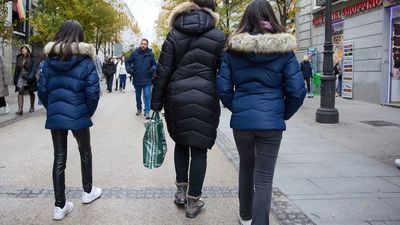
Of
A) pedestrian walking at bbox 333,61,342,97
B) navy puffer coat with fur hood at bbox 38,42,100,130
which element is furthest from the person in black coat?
navy puffer coat with fur hood at bbox 38,42,100,130

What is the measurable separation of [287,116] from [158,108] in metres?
1.31

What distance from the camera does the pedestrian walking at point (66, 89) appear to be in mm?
4516

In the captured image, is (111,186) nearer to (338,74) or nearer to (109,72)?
(338,74)

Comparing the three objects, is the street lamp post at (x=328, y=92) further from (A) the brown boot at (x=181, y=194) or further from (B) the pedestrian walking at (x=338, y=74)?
(B) the pedestrian walking at (x=338, y=74)

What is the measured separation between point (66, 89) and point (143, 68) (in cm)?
785

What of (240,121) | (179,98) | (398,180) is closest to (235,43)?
(240,121)

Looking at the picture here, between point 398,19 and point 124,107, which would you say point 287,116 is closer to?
point 124,107

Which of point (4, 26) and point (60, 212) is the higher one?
point (4, 26)

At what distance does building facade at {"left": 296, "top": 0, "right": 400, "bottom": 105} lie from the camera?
16.1 meters

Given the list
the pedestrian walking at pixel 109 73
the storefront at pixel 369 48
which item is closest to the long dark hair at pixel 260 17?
the storefront at pixel 369 48

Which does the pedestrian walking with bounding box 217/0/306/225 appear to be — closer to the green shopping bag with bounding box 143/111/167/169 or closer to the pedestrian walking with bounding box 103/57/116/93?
the green shopping bag with bounding box 143/111/167/169

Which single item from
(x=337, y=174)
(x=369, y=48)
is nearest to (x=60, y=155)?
(x=337, y=174)

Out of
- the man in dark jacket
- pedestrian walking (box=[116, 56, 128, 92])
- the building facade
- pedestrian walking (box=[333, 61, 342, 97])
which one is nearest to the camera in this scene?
the man in dark jacket

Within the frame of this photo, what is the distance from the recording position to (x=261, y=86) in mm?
3752
